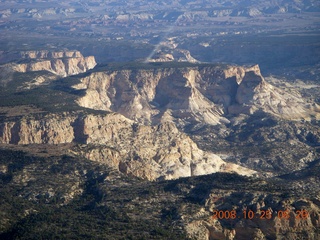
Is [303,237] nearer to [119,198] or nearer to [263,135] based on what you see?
[119,198]

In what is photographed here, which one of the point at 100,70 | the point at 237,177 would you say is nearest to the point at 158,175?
the point at 237,177
